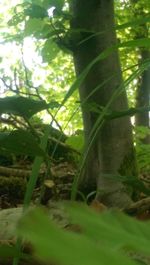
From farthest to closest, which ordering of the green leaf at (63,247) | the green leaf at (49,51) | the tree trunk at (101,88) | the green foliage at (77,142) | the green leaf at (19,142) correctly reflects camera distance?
the green foliage at (77,142), the green leaf at (49,51), the tree trunk at (101,88), the green leaf at (19,142), the green leaf at (63,247)

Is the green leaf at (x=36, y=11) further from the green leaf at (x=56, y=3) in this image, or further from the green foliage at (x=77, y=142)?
the green foliage at (x=77, y=142)

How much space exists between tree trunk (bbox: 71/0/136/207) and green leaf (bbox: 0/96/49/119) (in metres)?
0.62

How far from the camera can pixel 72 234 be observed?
0.12 metres

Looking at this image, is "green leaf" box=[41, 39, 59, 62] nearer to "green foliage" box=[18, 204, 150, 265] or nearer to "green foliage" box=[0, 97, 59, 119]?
"green foliage" box=[0, 97, 59, 119]

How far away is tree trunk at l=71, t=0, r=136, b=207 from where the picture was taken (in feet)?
4.64

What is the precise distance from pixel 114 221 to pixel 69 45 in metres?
1.34

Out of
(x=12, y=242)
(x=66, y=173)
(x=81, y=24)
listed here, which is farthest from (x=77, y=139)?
(x=12, y=242)

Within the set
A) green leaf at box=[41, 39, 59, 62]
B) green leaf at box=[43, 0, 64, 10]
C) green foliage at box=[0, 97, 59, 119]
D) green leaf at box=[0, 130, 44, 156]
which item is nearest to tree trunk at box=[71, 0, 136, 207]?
green leaf at box=[43, 0, 64, 10]

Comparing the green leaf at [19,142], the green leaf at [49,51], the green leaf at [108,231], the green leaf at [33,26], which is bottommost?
the green leaf at [108,231]

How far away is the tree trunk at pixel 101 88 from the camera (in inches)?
55.6

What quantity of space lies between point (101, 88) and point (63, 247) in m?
1.35

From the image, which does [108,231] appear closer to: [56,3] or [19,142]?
[19,142]

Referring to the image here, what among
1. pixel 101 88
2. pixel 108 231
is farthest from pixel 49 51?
pixel 108 231

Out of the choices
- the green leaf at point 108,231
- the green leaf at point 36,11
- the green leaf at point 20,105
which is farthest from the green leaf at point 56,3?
the green leaf at point 108,231
